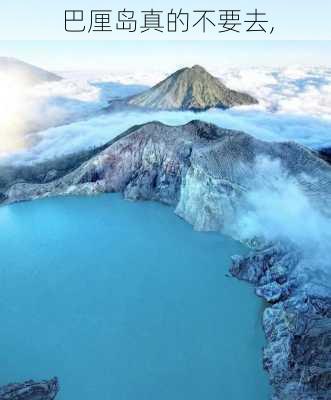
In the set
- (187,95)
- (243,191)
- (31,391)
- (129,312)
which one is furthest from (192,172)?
(187,95)

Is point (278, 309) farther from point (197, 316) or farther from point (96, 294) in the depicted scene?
point (96, 294)

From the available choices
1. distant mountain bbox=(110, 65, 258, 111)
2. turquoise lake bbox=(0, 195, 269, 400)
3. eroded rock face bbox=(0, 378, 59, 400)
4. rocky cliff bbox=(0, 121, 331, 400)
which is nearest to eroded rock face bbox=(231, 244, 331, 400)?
rocky cliff bbox=(0, 121, 331, 400)

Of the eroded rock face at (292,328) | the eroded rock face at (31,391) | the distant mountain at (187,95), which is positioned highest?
the distant mountain at (187,95)

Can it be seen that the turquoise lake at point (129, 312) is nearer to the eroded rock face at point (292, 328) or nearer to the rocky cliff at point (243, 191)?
the eroded rock face at point (292, 328)

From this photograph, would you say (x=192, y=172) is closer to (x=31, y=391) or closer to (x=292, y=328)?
(x=292, y=328)

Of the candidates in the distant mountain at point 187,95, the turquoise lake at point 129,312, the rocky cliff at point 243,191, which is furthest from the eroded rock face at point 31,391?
the distant mountain at point 187,95

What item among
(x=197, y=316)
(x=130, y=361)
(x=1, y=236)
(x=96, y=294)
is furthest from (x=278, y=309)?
(x=1, y=236)
